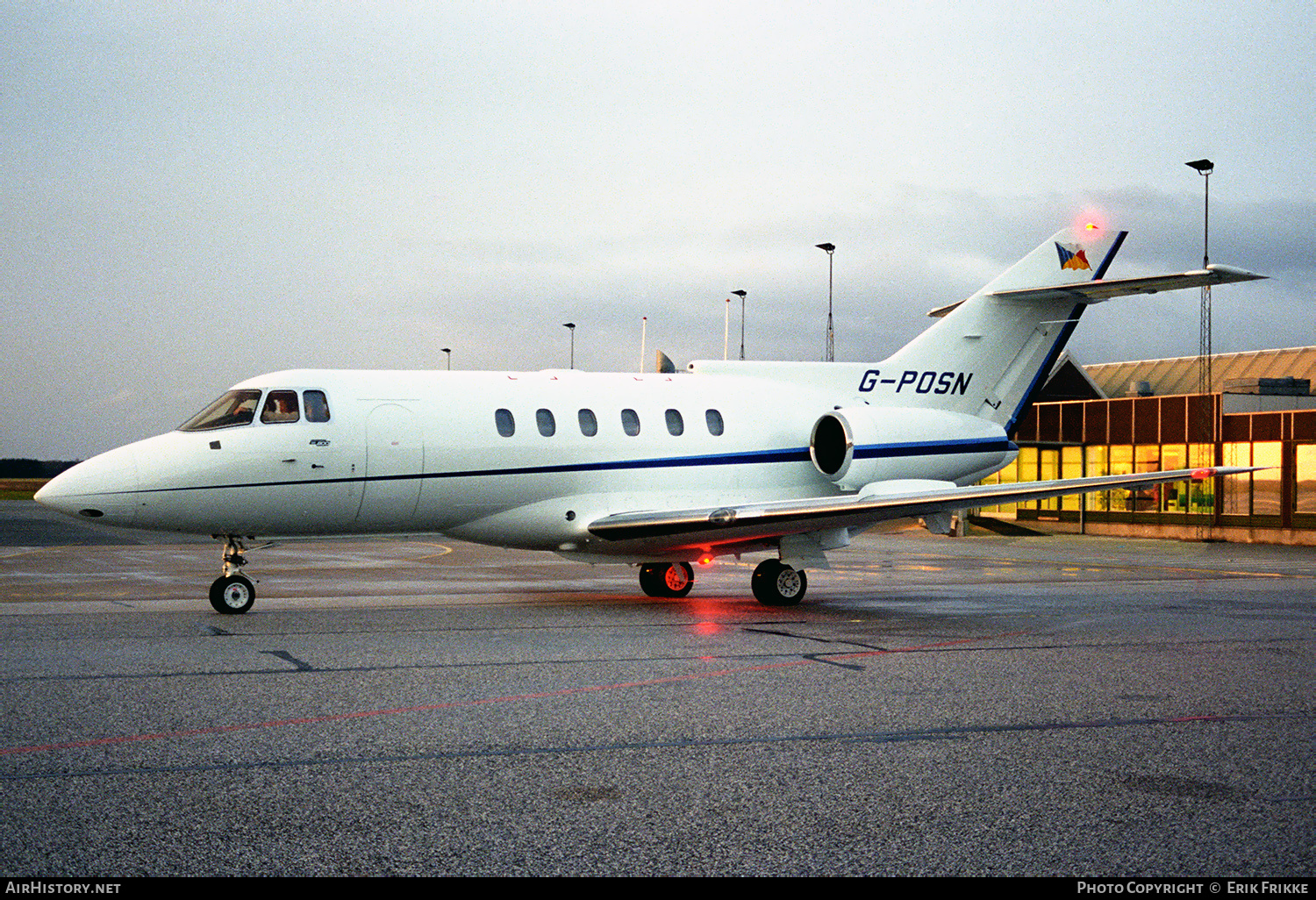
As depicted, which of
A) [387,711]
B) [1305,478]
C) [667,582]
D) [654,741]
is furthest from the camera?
[1305,478]

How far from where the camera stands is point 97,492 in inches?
535

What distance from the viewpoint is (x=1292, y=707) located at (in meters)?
8.26

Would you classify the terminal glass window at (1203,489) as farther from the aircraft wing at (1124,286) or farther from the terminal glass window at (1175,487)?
the aircraft wing at (1124,286)

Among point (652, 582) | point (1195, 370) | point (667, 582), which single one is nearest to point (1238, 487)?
point (1195, 370)

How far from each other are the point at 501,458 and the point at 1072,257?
9.72m

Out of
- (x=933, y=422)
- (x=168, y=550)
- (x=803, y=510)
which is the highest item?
(x=933, y=422)

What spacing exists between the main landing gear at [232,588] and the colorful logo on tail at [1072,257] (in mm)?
12975

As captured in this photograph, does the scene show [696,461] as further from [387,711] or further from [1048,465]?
[1048,465]

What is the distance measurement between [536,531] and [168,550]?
18.6 metres

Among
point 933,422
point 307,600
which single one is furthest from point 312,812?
point 933,422

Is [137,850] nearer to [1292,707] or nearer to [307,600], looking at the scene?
[1292,707]

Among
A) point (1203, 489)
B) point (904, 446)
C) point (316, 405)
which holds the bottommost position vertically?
point (1203, 489)

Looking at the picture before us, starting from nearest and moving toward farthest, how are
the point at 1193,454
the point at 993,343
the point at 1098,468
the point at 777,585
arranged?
the point at 777,585
the point at 993,343
the point at 1193,454
the point at 1098,468

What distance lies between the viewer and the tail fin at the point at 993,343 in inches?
746
